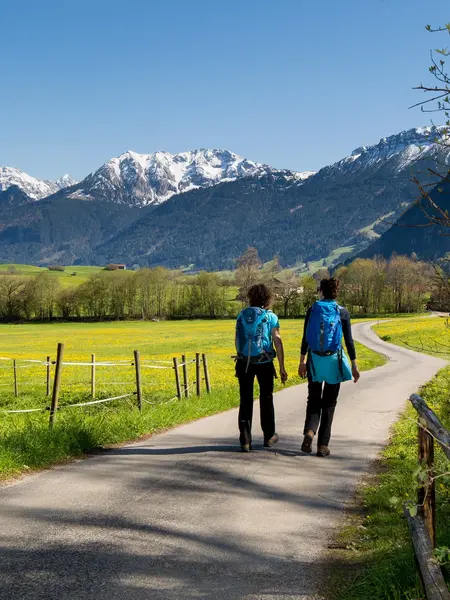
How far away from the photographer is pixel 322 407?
9375 mm

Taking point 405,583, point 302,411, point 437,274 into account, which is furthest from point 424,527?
point 302,411

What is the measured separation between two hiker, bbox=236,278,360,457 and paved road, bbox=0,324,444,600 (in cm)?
47

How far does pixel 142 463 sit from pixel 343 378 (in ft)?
10.7

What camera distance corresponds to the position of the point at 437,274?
6141 millimetres

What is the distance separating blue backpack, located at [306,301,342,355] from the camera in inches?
362

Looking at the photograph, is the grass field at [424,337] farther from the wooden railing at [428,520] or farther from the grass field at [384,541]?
the wooden railing at [428,520]

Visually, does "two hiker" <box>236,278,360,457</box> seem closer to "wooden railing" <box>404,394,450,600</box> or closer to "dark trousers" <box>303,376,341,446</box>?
"dark trousers" <box>303,376,341,446</box>

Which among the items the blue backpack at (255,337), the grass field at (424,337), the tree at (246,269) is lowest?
Result: the grass field at (424,337)

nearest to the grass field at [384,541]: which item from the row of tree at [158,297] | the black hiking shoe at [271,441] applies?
the black hiking shoe at [271,441]

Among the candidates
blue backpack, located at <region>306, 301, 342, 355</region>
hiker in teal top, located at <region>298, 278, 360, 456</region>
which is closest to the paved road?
hiker in teal top, located at <region>298, 278, 360, 456</region>

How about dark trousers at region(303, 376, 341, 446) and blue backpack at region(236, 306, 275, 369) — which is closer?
dark trousers at region(303, 376, 341, 446)

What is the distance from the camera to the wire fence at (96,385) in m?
18.8

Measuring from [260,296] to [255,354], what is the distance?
935 millimetres

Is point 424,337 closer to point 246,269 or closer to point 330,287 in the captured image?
point 330,287
